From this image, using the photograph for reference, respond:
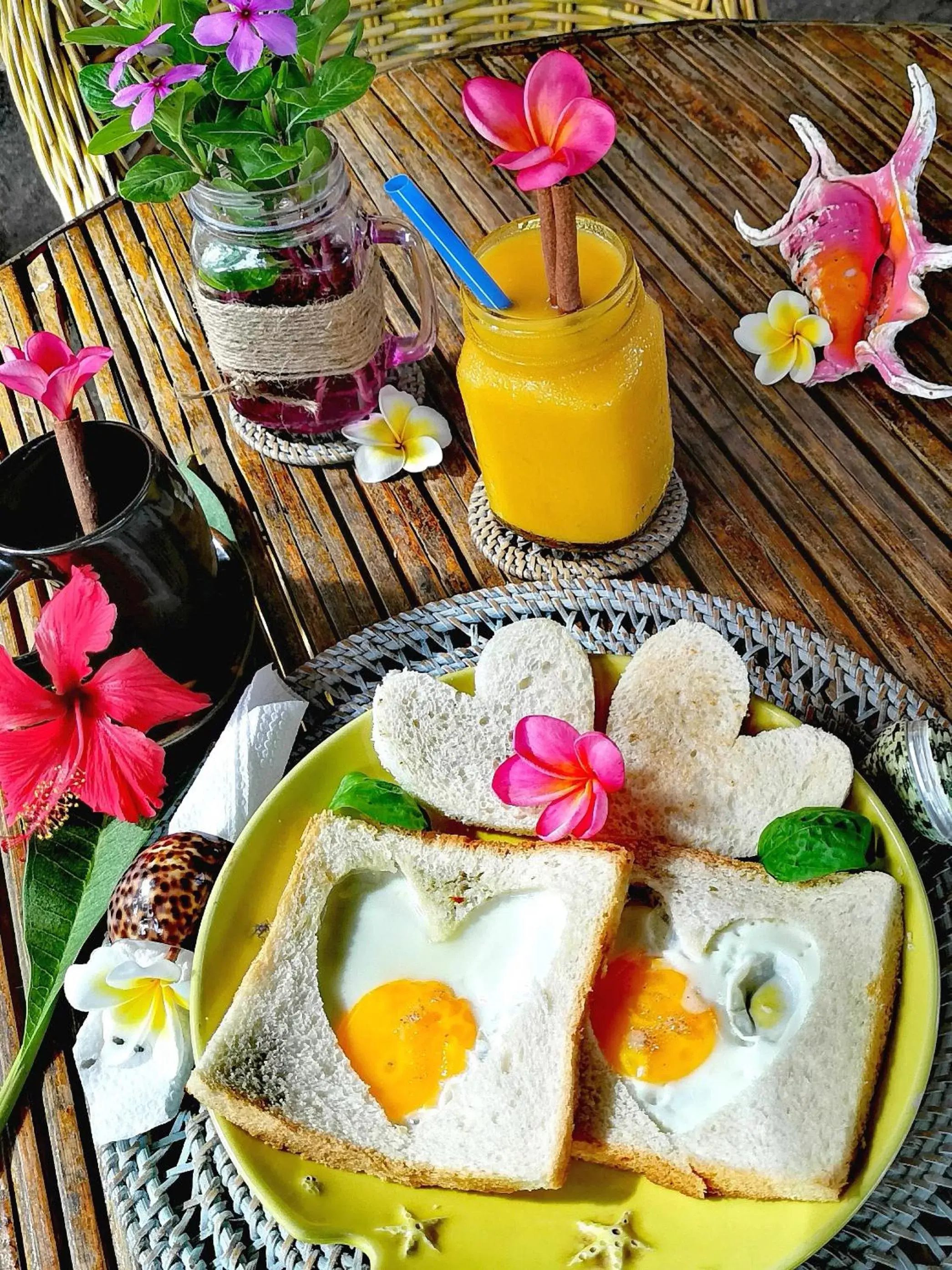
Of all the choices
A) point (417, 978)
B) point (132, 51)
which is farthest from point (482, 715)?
point (132, 51)

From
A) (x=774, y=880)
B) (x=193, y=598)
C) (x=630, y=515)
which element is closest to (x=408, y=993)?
(x=774, y=880)

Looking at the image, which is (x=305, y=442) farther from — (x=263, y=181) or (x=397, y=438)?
(x=263, y=181)

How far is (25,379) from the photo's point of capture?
1002 millimetres

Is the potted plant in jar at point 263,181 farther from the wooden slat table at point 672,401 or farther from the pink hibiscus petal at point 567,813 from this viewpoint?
the pink hibiscus petal at point 567,813

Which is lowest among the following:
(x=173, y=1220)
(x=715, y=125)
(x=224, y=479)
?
(x=173, y=1220)

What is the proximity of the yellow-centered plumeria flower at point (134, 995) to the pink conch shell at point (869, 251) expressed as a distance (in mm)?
982

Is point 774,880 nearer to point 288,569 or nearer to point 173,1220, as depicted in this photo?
point 173,1220

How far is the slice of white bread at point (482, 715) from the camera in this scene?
99 cm

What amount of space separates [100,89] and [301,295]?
268 millimetres

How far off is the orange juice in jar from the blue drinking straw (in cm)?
2

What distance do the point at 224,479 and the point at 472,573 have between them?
1.17 feet

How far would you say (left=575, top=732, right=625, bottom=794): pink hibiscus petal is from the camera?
88 centimetres

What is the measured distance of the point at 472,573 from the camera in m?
1.27

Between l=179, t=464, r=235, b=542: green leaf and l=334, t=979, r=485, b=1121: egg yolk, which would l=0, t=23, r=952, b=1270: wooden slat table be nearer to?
l=179, t=464, r=235, b=542: green leaf
